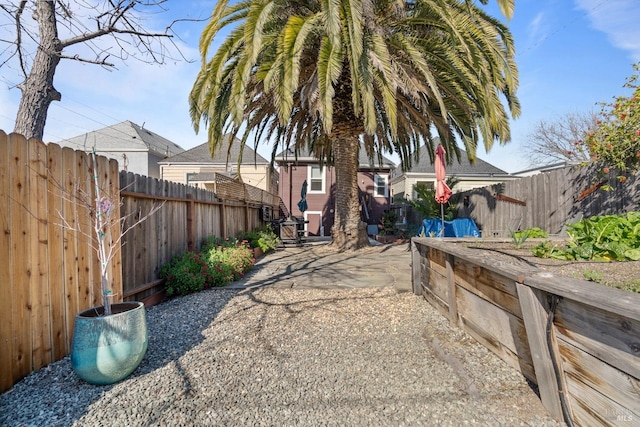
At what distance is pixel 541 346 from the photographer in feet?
6.78

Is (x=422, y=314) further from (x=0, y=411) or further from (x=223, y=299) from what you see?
(x=0, y=411)

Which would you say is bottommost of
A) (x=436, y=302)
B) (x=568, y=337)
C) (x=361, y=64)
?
(x=436, y=302)

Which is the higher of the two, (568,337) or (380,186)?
(380,186)

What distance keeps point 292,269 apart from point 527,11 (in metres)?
8.55

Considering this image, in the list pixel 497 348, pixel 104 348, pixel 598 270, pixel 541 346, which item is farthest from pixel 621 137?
pixel 104 348

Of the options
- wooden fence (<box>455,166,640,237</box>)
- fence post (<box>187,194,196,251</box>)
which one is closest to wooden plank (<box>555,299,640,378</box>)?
wooden fence (<box>455,166,640,237</box>)

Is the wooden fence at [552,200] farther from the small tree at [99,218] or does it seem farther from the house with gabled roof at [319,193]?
the house with gabled roof at [319,193]

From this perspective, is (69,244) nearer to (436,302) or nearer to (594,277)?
(436,302)

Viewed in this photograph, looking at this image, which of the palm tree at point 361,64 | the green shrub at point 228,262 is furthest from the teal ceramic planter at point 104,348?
the palm tree at point 361,64

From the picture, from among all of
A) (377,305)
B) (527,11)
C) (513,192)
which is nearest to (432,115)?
(513,192)

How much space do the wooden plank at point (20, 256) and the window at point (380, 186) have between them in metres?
16.0

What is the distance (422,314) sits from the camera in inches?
160

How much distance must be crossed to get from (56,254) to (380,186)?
631 inches

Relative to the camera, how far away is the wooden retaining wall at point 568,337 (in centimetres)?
155
